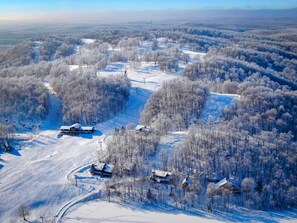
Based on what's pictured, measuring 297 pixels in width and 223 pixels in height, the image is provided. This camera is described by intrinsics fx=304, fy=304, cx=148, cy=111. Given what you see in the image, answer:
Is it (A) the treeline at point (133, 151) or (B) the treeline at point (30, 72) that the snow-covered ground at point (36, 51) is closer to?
(B) the treeline at point (30, 72)

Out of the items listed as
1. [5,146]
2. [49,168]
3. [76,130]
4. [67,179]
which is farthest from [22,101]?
[67,179]

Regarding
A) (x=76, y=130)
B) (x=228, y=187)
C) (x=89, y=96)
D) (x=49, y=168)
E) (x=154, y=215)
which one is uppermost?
(x=89, y=96)

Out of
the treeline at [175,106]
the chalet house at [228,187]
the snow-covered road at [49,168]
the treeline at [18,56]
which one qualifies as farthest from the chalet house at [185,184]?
the treeline at [18,56]

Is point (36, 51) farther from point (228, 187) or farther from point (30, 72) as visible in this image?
point (228, 187)

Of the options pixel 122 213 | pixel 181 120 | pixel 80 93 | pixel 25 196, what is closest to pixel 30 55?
pixel 80 93

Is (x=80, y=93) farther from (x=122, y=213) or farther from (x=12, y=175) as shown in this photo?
(x=122, y=213)

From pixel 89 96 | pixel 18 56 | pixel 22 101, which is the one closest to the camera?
pixel 22 101
